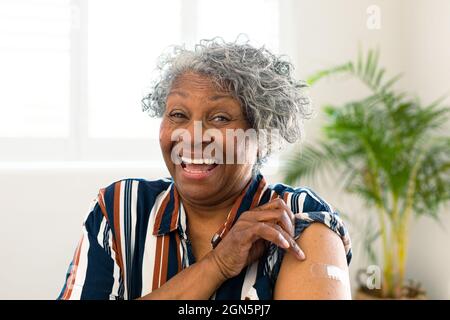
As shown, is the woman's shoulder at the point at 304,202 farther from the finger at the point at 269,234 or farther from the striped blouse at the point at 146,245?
the finger at the point at 269,234

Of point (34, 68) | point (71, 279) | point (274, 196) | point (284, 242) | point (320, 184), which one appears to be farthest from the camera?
point (320, 184)

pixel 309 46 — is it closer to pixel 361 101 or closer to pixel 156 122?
pixel 361 101

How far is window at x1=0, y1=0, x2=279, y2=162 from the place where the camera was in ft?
10.6

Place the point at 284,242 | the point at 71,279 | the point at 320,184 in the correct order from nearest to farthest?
the point at 284,242 → the point at 71,279 → the point at 320,184

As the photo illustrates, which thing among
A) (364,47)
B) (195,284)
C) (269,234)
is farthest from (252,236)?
(364,47)

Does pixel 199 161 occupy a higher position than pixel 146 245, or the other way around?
pixel 199 161

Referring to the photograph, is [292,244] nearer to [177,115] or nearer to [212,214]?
[212,214]

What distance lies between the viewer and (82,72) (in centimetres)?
324

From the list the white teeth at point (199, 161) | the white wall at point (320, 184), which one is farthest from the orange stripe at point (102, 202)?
the white wall at point (320, 184)

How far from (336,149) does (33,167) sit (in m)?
1.75

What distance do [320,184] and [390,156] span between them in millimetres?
588

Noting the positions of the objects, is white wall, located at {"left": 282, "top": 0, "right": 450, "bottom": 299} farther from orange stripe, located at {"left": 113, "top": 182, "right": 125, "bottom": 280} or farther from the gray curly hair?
orange stripe, located at {"left": 113, "top": 182, "right": 125, "bottom": 280}

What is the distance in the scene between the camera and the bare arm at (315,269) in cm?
104

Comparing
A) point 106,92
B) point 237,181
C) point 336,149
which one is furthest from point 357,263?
point 237,181
